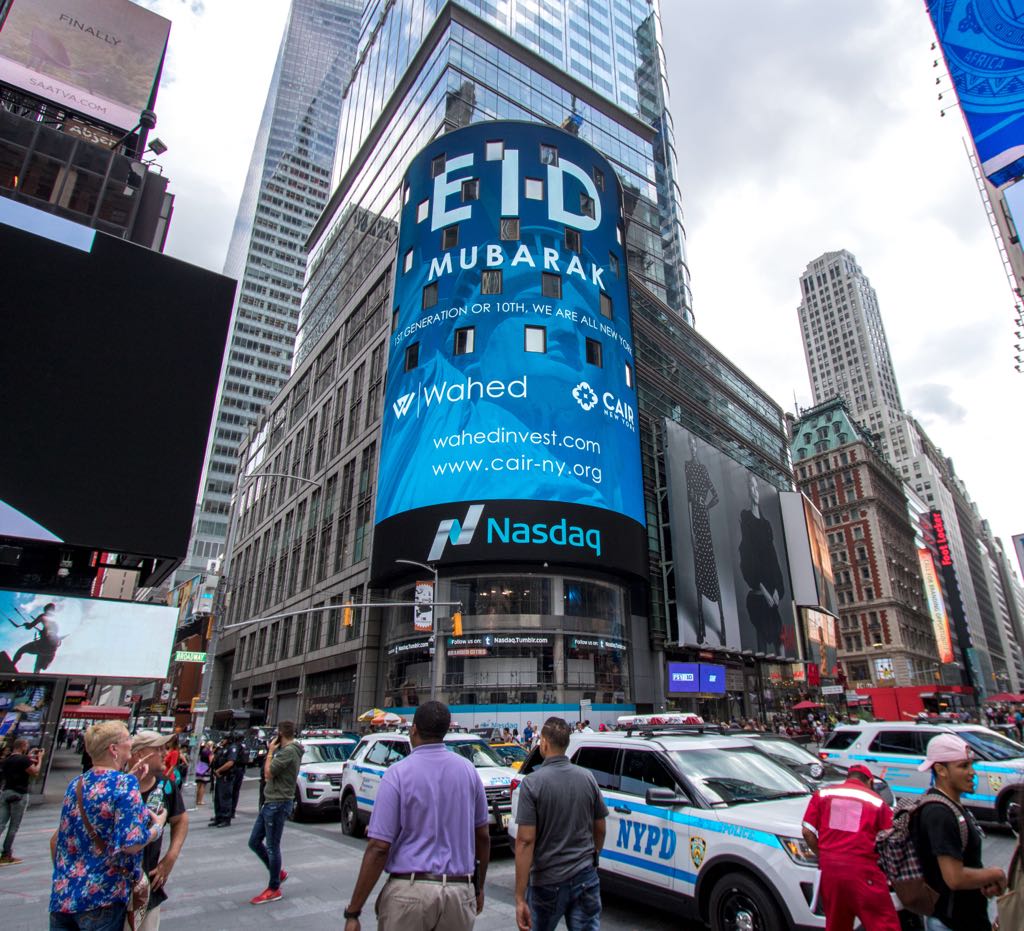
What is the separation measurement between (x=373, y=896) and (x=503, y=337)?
3367 cm

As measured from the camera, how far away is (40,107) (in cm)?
3481

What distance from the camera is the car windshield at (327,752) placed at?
53.3 ft

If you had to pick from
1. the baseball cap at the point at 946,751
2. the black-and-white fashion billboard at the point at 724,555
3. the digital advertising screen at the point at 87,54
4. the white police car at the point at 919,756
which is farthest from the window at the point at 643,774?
the digital advertising screen at the point at 87,54

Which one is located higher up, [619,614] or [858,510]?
[858,510]

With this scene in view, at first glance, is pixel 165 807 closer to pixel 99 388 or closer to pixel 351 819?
pixel 351 819

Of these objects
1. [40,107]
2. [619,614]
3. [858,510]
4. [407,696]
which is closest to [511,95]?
[40,107]

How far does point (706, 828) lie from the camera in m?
6.57

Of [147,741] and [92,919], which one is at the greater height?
[147,741]

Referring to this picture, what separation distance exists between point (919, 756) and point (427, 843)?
13.5 m

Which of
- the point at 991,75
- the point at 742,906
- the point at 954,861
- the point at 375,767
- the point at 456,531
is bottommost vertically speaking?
the point at 742,906

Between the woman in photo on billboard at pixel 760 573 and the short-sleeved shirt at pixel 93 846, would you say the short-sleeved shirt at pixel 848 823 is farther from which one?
the woman in photo on billboard at pixel 760 573

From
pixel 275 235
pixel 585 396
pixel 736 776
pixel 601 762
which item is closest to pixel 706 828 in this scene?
pixel 736 776

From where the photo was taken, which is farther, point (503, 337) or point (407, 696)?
point (503, 337)

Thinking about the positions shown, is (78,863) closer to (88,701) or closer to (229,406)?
(88,701)
